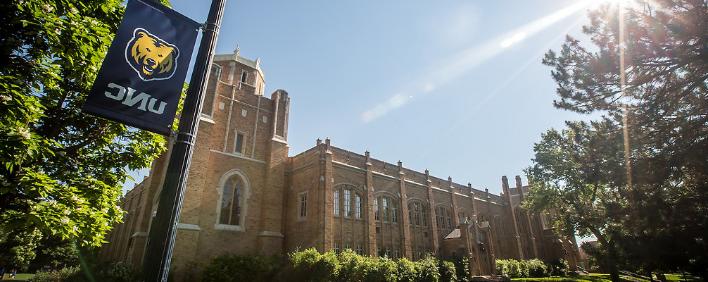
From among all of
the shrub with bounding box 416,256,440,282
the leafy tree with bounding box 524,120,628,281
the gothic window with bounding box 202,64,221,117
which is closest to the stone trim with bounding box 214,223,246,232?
the gothic window with bounding box 202,64,221,117

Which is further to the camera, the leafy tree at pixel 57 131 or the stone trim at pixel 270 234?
the stone trim at pixel 270 234

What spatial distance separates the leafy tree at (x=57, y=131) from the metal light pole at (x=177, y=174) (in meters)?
3.64

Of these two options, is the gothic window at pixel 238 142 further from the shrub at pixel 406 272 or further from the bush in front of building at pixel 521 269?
the bush in front of building at pixel 521 269

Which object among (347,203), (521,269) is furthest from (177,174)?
(521,269)

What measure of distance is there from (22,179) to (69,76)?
278 centimetres

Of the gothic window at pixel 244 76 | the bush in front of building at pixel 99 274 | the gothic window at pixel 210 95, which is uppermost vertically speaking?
the gothic window at pixel 244 76

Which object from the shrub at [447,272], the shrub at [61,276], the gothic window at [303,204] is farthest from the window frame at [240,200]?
the shrub at [447,272]

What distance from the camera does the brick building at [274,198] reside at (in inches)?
788

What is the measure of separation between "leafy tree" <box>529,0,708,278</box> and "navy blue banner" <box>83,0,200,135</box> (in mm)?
11196

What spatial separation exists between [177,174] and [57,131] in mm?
6969

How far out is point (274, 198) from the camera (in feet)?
76.1

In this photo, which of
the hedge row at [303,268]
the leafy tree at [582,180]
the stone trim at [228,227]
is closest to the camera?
Answer: the leafy tree at [582,180]

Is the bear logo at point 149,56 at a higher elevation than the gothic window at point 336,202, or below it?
below

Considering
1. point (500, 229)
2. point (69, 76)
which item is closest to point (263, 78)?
point (69, 76)
